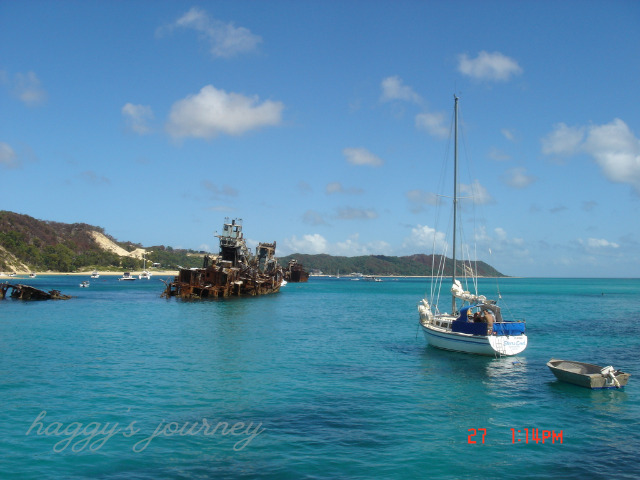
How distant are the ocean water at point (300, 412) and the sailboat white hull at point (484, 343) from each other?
1.84 ft

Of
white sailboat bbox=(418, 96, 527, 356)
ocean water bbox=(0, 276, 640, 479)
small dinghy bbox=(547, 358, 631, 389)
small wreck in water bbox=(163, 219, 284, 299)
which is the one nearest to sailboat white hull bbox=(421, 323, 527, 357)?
white sailboat bbox=(418, 96, 527, 356)

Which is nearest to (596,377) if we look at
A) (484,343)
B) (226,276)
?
(484,343)

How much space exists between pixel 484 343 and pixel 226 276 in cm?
5520

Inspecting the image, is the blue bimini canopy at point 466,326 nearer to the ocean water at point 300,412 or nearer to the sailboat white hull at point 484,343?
the sailboat white hull at point 484,343

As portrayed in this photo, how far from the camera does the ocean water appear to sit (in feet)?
43.7

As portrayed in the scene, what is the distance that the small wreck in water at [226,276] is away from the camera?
75.6m

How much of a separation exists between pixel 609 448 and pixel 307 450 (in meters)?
9.03

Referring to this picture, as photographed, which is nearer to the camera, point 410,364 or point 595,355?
point 410,364

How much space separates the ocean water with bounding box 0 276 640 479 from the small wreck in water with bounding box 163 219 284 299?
1595 inches

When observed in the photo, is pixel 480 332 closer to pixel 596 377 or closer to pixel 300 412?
pixel 596 377

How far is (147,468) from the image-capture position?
505 inches

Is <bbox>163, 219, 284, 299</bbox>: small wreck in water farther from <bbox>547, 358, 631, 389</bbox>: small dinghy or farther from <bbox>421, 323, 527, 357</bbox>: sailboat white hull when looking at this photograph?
<bbox>547, 358, 631, 389</bbox>: small dinghy

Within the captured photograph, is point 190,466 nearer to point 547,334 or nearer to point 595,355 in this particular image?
point 595,355

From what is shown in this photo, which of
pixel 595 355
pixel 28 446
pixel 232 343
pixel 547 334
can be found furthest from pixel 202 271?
pixel 28 446
